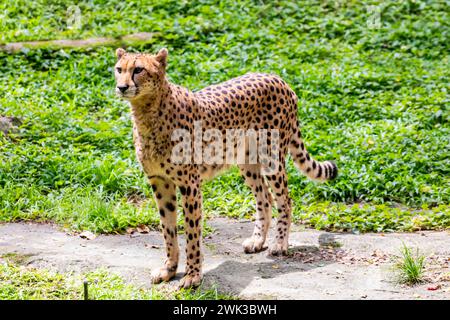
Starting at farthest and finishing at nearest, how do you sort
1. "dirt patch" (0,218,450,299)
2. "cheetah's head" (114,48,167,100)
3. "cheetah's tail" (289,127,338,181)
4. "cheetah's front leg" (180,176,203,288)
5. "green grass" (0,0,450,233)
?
"green grass" (0,0,450,233) < "cheetah's tail" (289,127,338,181) < "cheetah's front leg" (180,176,203,288) < "dirt patch" (0,218,450,299) < "cheetah's head" (114,48,167,100)

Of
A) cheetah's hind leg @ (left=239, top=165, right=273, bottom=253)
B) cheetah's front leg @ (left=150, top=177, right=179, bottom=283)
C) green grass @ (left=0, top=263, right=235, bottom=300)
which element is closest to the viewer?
green grass @ (left=0, top=263, right=235, bottom=300)

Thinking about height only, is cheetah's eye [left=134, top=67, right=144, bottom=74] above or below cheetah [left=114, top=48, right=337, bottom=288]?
above

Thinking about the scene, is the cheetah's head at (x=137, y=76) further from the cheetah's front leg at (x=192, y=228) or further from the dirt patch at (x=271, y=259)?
the dirt patch at (x=271, y=259)

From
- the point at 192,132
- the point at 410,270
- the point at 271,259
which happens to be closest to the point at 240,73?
the point at 271,259

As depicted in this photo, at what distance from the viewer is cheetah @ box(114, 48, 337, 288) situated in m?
6.29

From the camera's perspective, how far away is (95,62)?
1126cm

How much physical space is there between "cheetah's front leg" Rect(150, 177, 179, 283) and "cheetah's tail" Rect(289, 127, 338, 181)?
60.2 inches

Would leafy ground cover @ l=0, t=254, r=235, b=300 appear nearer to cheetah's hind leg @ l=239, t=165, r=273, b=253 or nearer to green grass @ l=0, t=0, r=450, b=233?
cheetah's hind leg @ l=239, t=165, r=273, b=253

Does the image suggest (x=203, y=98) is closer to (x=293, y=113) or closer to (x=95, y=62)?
(x=293, y=113)


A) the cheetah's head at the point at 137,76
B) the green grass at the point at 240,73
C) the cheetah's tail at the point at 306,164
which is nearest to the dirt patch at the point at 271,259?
the green grass at the point at 240,73

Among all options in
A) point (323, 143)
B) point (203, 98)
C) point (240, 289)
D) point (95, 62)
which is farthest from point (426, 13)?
point (240, 289)

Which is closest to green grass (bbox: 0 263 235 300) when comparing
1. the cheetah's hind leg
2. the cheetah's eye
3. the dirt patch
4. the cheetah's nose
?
the dirt patch

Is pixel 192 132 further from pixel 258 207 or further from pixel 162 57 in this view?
pixel 258 207

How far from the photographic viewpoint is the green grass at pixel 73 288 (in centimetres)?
592
